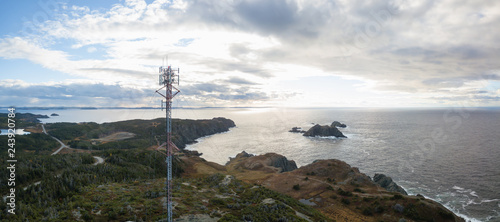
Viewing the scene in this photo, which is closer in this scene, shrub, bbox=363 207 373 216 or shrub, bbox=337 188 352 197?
shrub, bbox=363 207 373 216

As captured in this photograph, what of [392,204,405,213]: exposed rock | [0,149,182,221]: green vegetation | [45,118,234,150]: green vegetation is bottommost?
[392,204,405,213]: exposed rock

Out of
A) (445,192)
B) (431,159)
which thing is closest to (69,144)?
(445,192)

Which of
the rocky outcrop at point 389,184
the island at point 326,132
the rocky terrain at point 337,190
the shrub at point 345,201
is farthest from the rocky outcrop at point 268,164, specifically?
the island at point 326,132

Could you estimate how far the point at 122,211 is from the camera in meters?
22.8

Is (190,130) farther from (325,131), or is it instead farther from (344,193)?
(344,193)

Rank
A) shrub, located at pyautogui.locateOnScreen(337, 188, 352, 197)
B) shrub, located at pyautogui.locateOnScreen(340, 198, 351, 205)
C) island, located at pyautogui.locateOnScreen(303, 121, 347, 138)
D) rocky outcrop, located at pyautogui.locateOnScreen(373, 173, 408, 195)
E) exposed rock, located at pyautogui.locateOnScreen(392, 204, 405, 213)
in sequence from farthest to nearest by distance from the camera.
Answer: island, located at pyautogui.locateOnScreen(303, 121, 347, 138), rocky outcrop, located at pyautogui.locateOnScreen(373, 173, 408, 195), shrub, located at pyautogui.locateOnScreen(337, 188, 352, 197), shrub, located at pyautogui.locateOnScreen(340, 198, 351, 205), exposed rock, located at pyautogui.locateOnScreen(392, 204, 405, 213)

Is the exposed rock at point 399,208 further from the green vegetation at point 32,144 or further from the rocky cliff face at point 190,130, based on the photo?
the green vegetation at point 32,144

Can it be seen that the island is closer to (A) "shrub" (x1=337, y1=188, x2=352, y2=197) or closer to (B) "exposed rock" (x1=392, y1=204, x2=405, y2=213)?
(A) "shrub" (x1=337, y1=188, x2=352, y2=197)

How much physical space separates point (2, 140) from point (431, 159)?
15787 centimetres

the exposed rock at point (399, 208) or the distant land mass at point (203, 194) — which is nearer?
the distant land mass at point (203, 194)

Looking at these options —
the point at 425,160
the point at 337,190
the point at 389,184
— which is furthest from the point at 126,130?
the point at 425,160

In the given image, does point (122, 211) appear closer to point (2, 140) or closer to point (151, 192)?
point (151, 192)

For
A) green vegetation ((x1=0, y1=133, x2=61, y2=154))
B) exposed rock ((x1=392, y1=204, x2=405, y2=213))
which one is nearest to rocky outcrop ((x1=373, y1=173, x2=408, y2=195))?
exposed rock ((x1=392, y1=204, x2=405, y2=213))

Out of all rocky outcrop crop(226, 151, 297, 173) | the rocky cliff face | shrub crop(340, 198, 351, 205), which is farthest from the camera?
the rocky cliff face
